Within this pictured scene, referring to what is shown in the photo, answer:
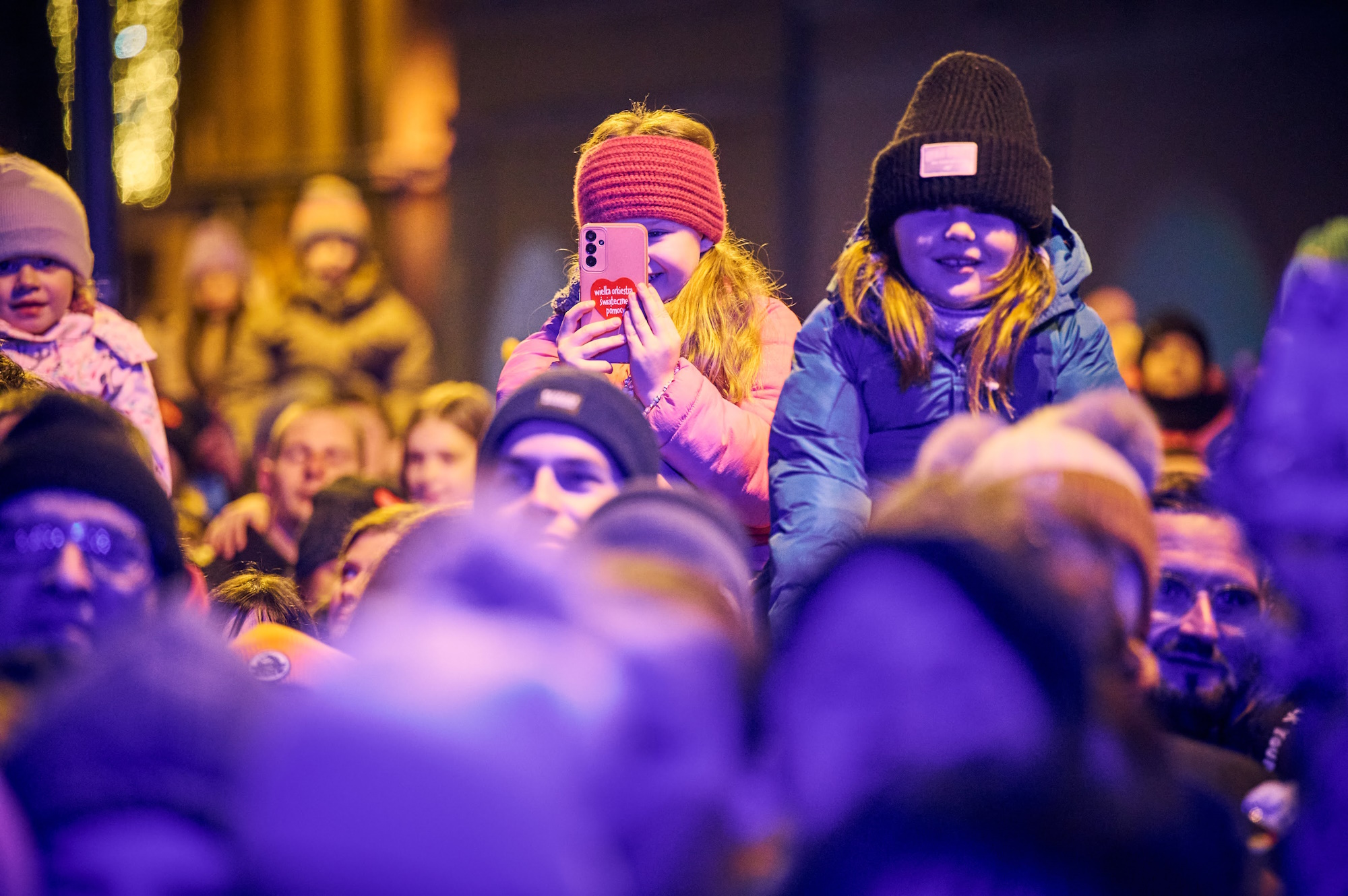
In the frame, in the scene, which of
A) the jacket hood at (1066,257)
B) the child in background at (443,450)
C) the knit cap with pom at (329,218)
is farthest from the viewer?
the knit cap with pom at (329,218)

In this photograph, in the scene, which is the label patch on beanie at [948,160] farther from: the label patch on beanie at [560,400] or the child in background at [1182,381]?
the child in background at [1182,381]

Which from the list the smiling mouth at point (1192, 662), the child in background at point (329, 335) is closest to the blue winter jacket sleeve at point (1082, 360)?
the smiling mouth at point (1192, 662)

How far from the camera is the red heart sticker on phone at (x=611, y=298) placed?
80.2 inches

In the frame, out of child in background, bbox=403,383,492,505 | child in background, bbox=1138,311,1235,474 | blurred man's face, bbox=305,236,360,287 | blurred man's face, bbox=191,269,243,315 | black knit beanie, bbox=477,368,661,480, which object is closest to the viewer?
black knit beanie, bbox=477,368,661,480

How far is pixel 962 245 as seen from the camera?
2.01 metres

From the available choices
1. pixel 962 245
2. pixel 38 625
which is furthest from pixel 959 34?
pixel 38 625

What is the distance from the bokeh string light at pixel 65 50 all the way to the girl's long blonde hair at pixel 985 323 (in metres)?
1.94

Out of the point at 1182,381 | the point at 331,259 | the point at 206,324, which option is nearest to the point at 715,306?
the point at 1182,381

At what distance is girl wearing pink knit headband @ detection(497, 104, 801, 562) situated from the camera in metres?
1.95

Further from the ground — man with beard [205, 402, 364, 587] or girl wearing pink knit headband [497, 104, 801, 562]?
girl wearing pink knit headband [497, 104, 801, 562]

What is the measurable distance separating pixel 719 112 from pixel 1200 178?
7.70 ft

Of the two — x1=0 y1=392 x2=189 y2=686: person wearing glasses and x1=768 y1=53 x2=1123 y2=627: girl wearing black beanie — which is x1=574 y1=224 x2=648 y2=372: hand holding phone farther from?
x1=0 y1=392 x2=189 y2=686: person wearing glasses

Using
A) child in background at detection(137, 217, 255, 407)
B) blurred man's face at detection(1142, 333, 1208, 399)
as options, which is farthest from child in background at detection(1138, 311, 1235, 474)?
child in background at detection(137, 217, 255, 407)

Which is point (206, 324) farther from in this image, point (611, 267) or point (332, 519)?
point (611, 267)
